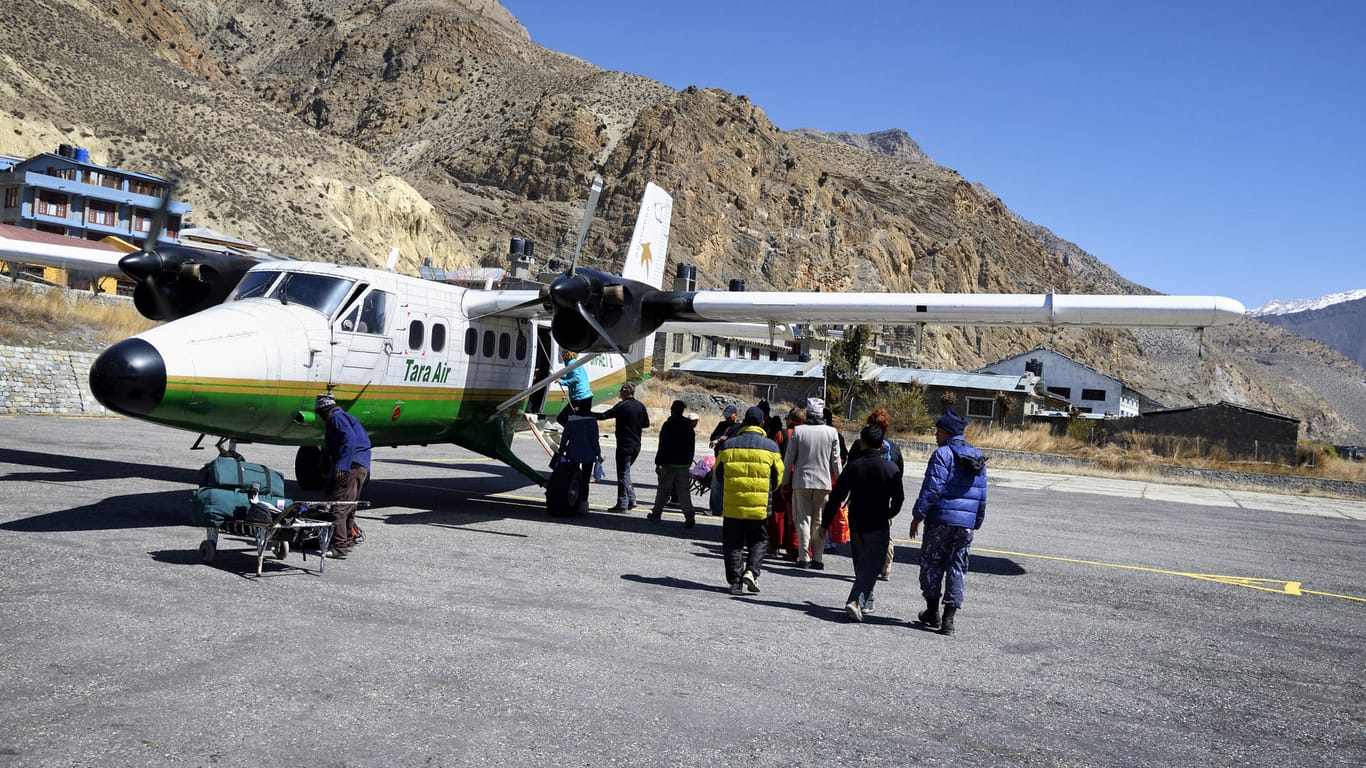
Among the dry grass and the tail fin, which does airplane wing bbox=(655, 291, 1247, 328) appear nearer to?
the tail fin

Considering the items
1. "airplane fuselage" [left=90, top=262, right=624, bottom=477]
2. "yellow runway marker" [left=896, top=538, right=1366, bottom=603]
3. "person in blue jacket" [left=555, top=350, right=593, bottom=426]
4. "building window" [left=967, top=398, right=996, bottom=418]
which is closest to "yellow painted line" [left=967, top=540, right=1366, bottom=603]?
"yellow runway marker" [left=896, top=538, right=1366, bottom=603]

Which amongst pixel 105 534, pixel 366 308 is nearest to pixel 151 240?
pixel 366 308

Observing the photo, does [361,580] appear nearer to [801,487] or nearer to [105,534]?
[105,534]

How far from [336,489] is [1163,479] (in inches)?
1276

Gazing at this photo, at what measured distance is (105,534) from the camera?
33.8ft

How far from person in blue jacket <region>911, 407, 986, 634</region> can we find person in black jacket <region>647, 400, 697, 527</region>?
593cm

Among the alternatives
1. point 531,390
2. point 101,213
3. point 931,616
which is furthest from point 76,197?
point 931,616

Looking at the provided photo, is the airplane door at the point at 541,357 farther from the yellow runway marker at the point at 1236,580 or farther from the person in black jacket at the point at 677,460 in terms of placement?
the yellow runway marker at the point at 1236,580

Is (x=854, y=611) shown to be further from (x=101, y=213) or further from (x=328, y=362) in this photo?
(x=101, y=213)

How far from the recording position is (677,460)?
1499 centimetres

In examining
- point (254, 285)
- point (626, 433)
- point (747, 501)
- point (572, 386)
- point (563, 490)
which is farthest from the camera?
point (572, 386)

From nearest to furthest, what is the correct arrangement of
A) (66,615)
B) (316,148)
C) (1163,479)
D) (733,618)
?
1. (66,615)
2. (733,618)
3. (1163,479)
4. (316,148)

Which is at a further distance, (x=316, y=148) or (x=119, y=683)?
(x=316, y=148)

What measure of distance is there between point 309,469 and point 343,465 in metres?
5.71
